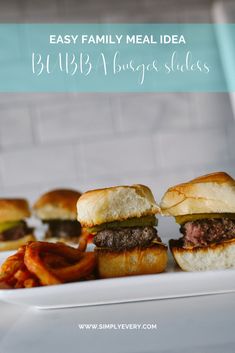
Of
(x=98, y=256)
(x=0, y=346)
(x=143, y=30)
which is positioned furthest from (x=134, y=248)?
(x=143, y=30)

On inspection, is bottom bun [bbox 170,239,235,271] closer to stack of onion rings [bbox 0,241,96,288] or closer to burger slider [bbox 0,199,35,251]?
stack of onion rings [bbox 0,241,96,288]

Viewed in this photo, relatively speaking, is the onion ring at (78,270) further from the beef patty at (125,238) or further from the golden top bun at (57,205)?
the golden top bun at (57,205)

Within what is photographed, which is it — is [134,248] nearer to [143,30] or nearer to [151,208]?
[151,208]


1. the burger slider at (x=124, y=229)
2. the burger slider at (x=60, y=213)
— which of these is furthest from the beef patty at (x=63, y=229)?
the burger slider at (x=124, y=229)

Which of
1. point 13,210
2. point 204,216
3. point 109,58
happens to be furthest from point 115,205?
point 13,210

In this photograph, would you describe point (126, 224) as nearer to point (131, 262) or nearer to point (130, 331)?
point (131, 262)
